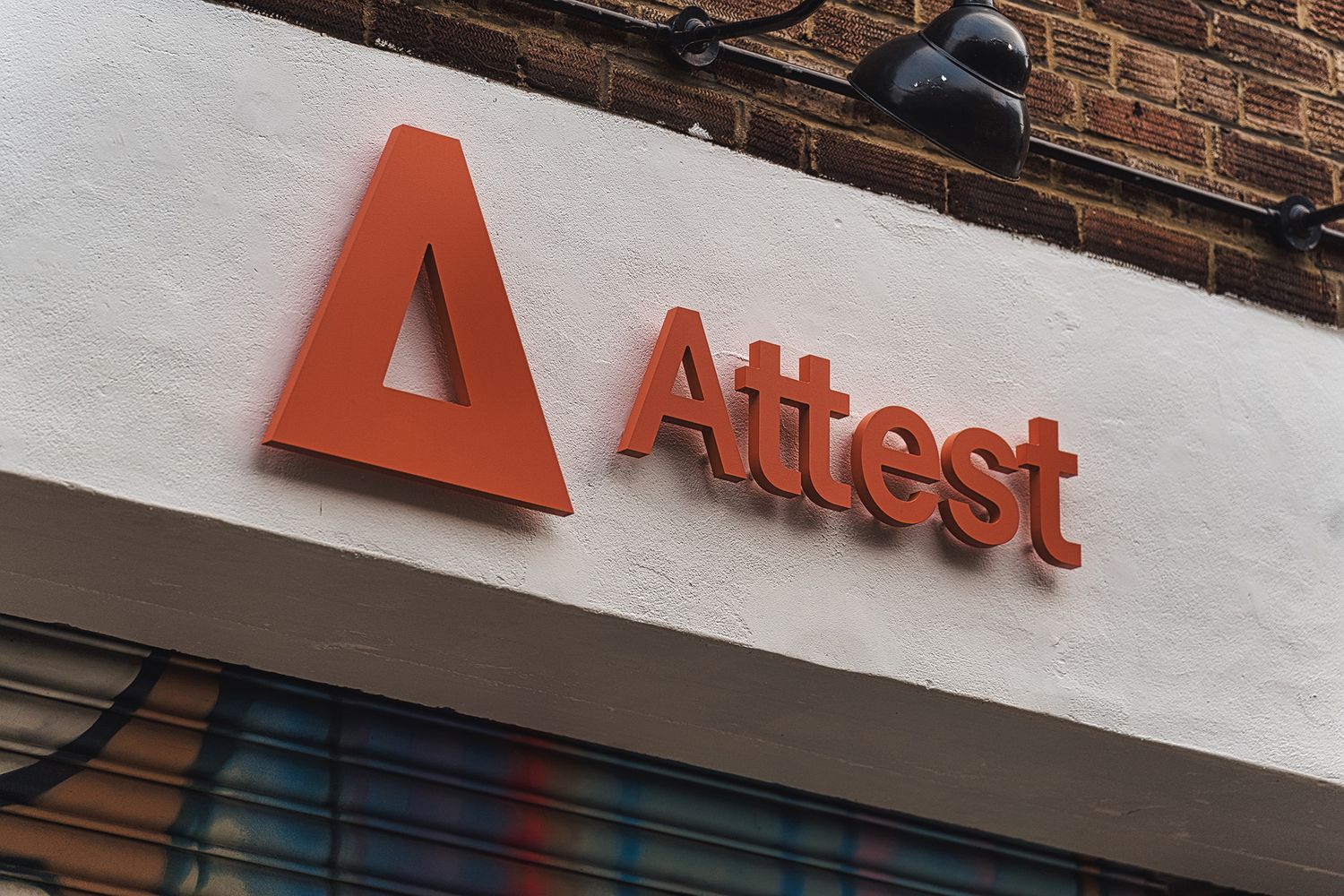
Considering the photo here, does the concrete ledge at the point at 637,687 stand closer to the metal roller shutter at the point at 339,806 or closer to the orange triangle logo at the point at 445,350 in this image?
the metal roller shutter at the point at 339,806

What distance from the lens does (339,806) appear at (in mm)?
3207

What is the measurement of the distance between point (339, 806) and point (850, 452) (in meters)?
1.35

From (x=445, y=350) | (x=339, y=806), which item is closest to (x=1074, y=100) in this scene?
(x=445, y=350)

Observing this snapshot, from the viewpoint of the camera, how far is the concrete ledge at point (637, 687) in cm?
284

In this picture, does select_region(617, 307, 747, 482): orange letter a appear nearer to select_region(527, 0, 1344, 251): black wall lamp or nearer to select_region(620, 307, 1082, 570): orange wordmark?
select_region(620, 307, 1082, 570): orange wordmark

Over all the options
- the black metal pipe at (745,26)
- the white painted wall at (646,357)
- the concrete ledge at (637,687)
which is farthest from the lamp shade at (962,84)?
the concrete ledge at (637,687)

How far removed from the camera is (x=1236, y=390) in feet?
12.1

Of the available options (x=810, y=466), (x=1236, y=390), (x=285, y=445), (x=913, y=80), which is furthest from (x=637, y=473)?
(x=1236, y=390)

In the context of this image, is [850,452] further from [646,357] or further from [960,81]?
[960,81]

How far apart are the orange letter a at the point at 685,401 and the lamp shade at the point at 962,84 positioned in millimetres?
613

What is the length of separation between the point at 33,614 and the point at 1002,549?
82.2 inches

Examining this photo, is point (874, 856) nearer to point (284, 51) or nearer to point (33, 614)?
Result: point (33, 614)

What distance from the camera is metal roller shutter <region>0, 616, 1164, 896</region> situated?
9.86 ft

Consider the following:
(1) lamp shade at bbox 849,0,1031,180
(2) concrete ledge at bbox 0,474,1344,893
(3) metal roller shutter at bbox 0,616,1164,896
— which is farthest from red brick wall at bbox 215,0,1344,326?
(3) metal roller shutter at bbox 0,616,1164,896
